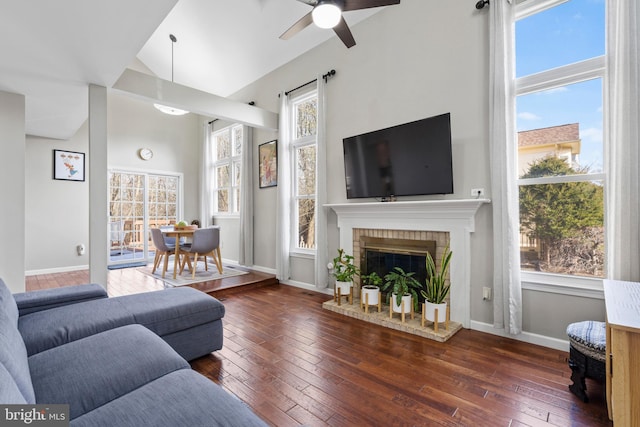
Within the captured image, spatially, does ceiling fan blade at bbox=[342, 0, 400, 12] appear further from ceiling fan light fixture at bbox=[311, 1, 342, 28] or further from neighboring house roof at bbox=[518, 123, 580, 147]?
neighboring house roof at bbox=[518, 123, 580, 147]

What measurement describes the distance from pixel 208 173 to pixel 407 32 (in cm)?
485

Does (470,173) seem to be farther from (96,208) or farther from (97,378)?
(96,208)

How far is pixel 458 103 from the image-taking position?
3.00m

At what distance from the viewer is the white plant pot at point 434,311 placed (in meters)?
2.77

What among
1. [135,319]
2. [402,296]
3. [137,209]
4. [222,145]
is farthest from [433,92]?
[137,209]

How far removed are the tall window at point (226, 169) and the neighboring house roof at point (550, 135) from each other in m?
4.76

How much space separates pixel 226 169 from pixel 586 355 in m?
6.11

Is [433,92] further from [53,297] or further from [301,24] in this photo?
[53,297]

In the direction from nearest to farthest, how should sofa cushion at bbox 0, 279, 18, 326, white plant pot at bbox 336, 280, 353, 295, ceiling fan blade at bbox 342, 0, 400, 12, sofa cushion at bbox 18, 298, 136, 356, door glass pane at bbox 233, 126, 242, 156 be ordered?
1. sofa cushion at bbox 0, 279, 18, 326
2. sofa cushion at bbox 18, 298, 136, 356
3. ceiling fan blade at bbox 342, 0, 400, 12
4. white plant pot at bbox 336, 280, 353, 295
5. door glass pane at bbox 233, 126, 242, 156

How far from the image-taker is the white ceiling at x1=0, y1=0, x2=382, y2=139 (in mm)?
2203

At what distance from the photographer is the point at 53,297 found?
213 cm

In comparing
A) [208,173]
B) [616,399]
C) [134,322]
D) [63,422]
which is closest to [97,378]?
[63,422]

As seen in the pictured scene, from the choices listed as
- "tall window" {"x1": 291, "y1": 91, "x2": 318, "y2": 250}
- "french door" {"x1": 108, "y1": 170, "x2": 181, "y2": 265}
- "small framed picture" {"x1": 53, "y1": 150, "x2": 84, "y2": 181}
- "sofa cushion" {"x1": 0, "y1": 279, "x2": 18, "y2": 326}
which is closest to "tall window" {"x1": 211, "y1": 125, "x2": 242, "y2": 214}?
"french door" {"x1": 108, "y1": 170, "x2": 181, "y2": 265}

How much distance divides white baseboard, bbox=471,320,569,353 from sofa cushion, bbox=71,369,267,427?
257cm
